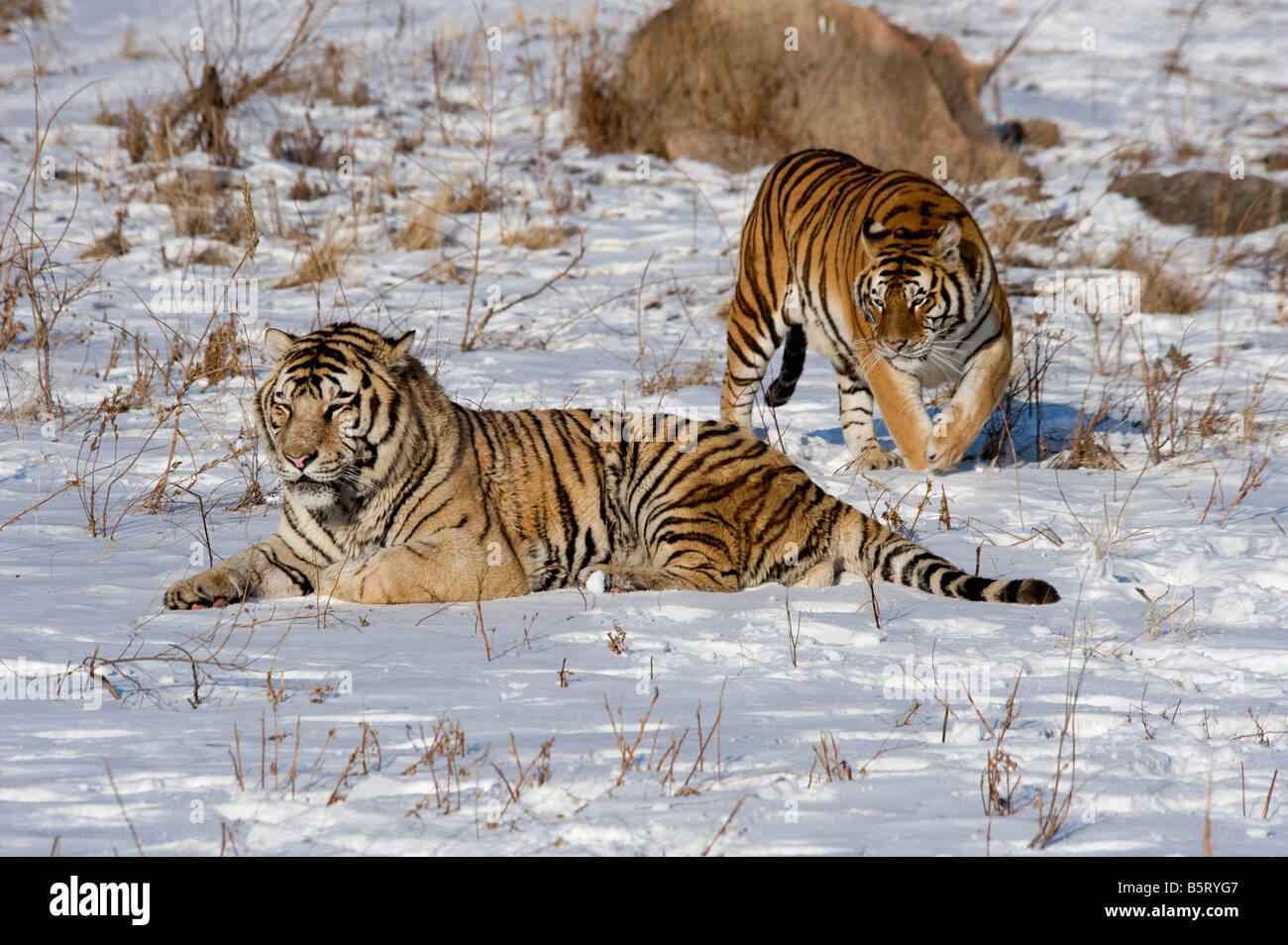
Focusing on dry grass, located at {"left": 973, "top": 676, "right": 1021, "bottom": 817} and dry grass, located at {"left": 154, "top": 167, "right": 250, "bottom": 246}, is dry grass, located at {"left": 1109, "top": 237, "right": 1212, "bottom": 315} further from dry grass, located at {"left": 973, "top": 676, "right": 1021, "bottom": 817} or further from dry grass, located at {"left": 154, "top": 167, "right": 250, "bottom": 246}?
dry grass, located at {"left": 973, "top": 676, "right": 1021, "bottom": 817}

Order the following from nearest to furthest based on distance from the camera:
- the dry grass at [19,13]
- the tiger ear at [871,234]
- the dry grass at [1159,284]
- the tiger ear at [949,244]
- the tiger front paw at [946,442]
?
the tiger ear at [949,244], the tiger front paw at [946,442], the tiger ear at [871,234], the dry grass at [1159,284], the dry grass at [19,13]

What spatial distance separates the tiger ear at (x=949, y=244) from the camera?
6332 millimetres

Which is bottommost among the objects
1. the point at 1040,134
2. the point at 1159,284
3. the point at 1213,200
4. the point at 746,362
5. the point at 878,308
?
the point at 746,362

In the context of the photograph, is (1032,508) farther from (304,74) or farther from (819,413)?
(304,74)

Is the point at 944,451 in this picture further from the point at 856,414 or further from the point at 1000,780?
the point at 1000,780

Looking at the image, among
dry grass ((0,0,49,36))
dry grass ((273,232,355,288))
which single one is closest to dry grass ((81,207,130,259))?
dry grass ((273,232,355,288))

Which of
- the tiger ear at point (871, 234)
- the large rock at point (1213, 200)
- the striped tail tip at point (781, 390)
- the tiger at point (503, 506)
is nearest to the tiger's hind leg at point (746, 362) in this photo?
the striped tail tip at point (781, 390)

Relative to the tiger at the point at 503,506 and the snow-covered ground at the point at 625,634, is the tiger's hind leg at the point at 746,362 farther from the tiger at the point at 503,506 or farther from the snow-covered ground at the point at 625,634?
the tiger at the point at 503,506

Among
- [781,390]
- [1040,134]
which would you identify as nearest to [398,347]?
[781,390]

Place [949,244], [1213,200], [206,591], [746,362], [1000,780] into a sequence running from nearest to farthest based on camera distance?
1. [1000,780]
2. [206,591]
3. [949,244]
4. [746,362]
5. [1213,200]

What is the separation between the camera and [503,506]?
4.91m

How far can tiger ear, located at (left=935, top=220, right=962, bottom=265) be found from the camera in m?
6.33

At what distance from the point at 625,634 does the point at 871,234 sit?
3.24 meters
